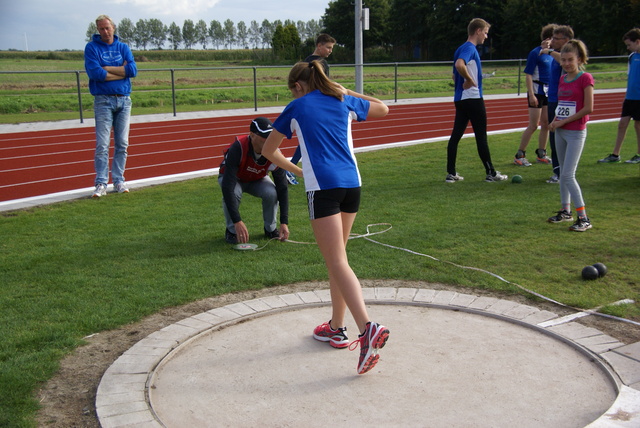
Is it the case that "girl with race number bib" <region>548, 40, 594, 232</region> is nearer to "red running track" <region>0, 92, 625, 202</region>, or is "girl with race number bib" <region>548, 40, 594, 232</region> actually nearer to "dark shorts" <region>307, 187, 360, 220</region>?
"dark shorts" <region>307, 187, 360, 220</region>

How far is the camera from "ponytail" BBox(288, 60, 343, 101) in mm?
3467

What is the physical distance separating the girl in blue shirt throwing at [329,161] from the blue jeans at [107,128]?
554cm

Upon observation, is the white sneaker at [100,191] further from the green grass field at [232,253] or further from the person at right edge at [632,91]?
the person at right edge at [632,91]

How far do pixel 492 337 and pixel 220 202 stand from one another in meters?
4.79

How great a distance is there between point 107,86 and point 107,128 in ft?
1.82

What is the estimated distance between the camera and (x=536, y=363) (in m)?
3.65

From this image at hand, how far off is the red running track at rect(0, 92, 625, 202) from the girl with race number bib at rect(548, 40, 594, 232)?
628cm

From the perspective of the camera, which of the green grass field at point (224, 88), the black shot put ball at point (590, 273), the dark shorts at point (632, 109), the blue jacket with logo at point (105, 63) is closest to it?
the black shot put ball at point (590, 273)

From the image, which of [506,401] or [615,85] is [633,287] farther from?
[615,85]

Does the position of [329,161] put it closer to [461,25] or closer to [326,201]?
[326,201]

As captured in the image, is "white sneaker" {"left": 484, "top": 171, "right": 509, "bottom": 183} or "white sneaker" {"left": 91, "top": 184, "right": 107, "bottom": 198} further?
"white sneaker" {"left": 484, "top": 171, "right": 509, "bottom": 183}

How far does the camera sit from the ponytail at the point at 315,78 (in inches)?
136

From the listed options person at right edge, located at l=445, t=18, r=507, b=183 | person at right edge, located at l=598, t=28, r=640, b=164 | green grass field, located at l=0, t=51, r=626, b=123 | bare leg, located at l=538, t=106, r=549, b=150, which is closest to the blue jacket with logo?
person at right edge, located at l=445, t=18, r=507, b=183

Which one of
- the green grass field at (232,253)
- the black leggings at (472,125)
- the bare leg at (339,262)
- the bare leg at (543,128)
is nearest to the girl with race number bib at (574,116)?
the green grass field at (232,253)
